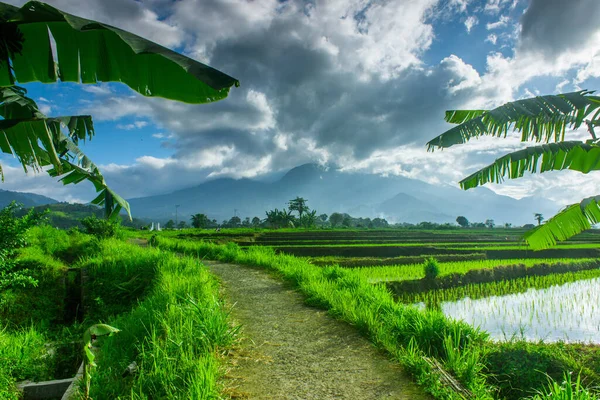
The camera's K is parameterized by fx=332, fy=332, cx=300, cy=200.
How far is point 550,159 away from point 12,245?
11.5 m

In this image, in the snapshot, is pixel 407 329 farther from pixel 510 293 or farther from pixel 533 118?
pixel 510 293

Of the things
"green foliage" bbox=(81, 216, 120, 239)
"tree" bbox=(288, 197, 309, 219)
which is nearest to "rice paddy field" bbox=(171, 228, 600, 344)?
"green foliage" bbox=(81, 216, 120, 239)

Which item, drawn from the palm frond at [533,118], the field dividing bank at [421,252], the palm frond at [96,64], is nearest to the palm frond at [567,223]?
the palm frond at [533,118]

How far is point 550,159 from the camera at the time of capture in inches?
193

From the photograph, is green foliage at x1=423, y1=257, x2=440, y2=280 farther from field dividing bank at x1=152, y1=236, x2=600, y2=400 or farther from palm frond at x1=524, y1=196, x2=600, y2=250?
palm frond at x1=524, y1=196, x2=600, y2=250

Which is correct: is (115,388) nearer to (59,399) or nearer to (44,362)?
(59,399)

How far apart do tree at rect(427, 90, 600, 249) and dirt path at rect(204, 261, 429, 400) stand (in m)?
3.16

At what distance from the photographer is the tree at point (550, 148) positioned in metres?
4.58

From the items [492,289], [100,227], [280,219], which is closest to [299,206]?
[280,219]

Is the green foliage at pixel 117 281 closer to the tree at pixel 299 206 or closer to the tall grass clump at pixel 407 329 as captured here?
the tall grass clump at pixel 407 329

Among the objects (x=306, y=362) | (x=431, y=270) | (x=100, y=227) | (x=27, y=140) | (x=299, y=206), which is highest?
(x=299, y=206)

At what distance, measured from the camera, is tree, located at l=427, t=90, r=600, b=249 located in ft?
15.0

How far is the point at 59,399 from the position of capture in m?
4.51

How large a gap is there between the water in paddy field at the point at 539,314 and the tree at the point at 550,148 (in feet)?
7.59
